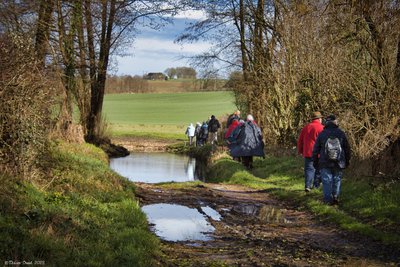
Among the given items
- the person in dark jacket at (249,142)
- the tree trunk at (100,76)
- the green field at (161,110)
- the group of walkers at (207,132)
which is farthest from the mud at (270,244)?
the green field at (161,110)

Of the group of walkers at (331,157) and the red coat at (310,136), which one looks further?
the red coat at (310,136)

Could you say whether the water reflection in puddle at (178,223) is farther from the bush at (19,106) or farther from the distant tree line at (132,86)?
the distant tree line at (132,86)

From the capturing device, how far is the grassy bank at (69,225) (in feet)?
19.5

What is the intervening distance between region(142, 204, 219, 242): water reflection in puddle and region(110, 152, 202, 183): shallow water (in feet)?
32.7

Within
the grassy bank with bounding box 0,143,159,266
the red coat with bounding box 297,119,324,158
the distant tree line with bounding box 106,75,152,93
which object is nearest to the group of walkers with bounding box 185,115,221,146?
the red coat with bounding box 297,119,324,158

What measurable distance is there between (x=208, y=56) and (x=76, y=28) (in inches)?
356

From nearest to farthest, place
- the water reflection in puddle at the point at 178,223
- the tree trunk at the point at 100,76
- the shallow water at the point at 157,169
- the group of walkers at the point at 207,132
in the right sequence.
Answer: the water reflection in puddle at the point at 178,223, the shallow water at the point at 157,169, the tree trunk at the point at 100,76, the group of walkers at the point at 207,132

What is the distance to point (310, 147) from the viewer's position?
13.8 meters

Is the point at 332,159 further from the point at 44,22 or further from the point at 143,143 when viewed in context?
the point at 143,143

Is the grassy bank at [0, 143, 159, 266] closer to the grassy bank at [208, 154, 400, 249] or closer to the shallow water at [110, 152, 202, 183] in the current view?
the grassy bank at [208, 154, 400, 249]

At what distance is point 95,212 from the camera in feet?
28.4

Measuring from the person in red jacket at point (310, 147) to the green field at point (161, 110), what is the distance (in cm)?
4030

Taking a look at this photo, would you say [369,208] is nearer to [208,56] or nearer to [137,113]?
[208,56]

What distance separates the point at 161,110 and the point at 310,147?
237ft
